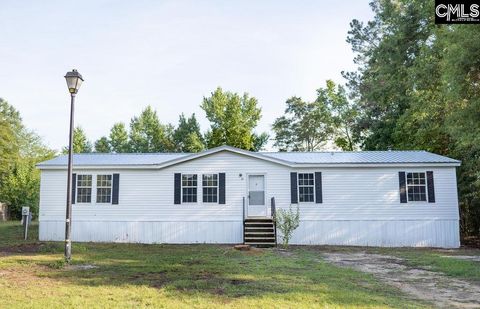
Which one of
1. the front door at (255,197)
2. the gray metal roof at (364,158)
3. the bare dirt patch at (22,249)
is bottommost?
the bare dirt patch at (22,249)

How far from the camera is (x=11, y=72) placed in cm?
1518

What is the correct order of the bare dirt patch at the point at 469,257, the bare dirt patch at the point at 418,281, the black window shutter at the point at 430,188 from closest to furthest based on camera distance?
the bare dirt patch at the point at 418,281 < the bare dirt patch at the point at 469,257 < the black window shutter at the point at 430,188

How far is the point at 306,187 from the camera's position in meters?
16.3

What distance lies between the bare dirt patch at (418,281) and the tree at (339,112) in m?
25.8

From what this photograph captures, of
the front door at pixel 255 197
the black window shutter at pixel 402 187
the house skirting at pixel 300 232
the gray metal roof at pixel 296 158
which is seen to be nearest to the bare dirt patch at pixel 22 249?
the house skirting at pixel 300 232

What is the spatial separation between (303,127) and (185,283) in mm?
33478

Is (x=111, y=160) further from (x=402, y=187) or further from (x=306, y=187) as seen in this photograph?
(x=402, y=187)

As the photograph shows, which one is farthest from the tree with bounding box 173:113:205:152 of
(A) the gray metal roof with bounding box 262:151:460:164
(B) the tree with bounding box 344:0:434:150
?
(A) the gray metal roof with bounding box 262:151:460:164

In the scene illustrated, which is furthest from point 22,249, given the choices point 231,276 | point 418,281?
point 418,281

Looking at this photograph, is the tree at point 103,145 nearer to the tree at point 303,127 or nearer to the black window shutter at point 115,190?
the tree at point 303,127

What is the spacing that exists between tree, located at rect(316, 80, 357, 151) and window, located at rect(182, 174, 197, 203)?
2325 centimetres

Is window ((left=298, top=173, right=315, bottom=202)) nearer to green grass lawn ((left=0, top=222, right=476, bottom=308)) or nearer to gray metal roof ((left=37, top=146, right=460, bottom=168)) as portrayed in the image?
gray metal roof ((left=37, top=146, right=460, bottom=168))

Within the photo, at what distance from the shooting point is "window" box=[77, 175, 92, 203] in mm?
16484

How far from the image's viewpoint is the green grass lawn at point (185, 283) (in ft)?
19.4
